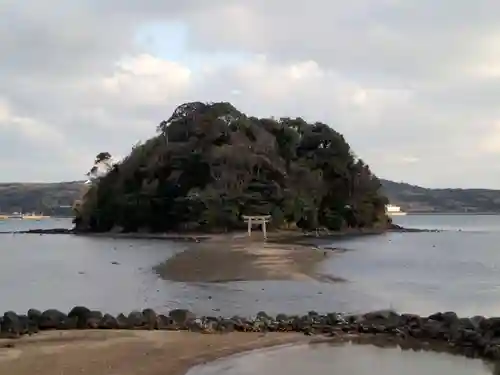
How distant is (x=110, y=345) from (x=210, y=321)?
348 cm

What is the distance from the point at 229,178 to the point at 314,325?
56630mm

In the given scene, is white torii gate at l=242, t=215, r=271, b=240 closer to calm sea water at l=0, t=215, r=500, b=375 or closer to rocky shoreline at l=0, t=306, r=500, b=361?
calm sea water at l=0, t=215, r=500, b=375

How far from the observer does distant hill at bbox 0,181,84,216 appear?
181 meters

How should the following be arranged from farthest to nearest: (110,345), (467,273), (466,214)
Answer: (466,214), (467,273), (110,345)

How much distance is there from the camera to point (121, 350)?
12.4m

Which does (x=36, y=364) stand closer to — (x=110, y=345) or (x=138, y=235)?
(x=110, y=345)

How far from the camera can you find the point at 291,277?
98.3ft

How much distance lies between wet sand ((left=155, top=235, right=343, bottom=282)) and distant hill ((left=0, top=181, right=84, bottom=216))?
140285 millimetres

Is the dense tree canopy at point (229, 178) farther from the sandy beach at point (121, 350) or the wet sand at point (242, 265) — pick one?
the sandy beach at point (121, 350)

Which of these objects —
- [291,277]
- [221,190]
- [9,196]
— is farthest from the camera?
[9,196]

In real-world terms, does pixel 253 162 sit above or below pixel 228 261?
above

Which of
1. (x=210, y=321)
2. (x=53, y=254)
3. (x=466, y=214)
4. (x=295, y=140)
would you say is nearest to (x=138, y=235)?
(x=295, y=140)

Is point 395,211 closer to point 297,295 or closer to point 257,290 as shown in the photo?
point 257,290


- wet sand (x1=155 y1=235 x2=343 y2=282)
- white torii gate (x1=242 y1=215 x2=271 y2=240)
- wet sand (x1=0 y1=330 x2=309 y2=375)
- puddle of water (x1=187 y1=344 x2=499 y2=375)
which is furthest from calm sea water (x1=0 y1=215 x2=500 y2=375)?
Result: white torii gate (x1=242 y1=215 x2=271 y2=240)
